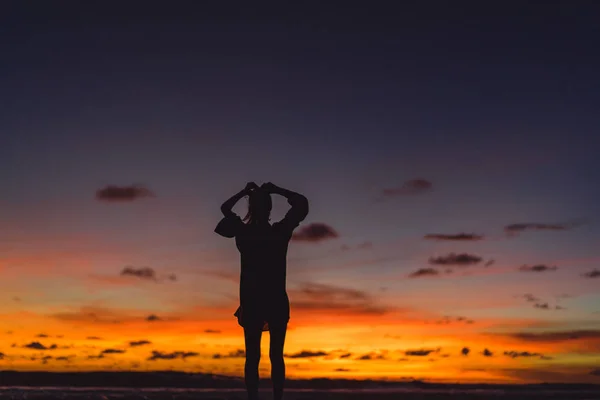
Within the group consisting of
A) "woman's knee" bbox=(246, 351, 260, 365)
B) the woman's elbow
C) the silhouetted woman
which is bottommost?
"woman's knee" bbox=(246, 351, 260, 365)

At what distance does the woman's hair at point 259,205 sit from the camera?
43.7 feet

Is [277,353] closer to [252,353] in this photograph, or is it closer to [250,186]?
[252,353]

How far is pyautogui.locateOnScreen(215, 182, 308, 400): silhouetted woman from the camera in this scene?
43.0 feet

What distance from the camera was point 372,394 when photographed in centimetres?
2138

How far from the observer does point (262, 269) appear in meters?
13.1

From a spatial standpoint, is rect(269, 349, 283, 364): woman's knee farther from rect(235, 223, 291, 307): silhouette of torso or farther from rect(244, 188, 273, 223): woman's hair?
rect(244, 188, 273, 223): woman's hair

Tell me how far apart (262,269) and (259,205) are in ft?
3.28

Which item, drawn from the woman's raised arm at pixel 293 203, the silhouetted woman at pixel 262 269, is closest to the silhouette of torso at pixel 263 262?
the silhouetted woman at pixel 262 269

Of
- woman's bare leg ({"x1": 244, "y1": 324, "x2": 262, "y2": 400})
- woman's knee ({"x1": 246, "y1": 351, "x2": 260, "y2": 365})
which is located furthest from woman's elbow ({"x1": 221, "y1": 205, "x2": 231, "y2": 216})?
woman's knee ({"x1": 246, "y1": 351, "x2": 260, "y2": 365})

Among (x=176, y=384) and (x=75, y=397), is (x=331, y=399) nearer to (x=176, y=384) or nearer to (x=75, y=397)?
(x=75, y=397)

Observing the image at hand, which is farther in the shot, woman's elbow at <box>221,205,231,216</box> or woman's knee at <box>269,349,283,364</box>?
woman's elbow at <box>221,205,231,216</box>

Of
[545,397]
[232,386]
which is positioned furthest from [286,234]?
[232,386]

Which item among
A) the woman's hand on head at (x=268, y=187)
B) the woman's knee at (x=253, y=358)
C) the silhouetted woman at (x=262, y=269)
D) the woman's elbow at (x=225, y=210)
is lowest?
the woman's knee at (x=253, y=358)

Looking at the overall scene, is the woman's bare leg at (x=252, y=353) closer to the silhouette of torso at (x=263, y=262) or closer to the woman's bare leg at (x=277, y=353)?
the woman's bare leg at (x=277, y=353)
